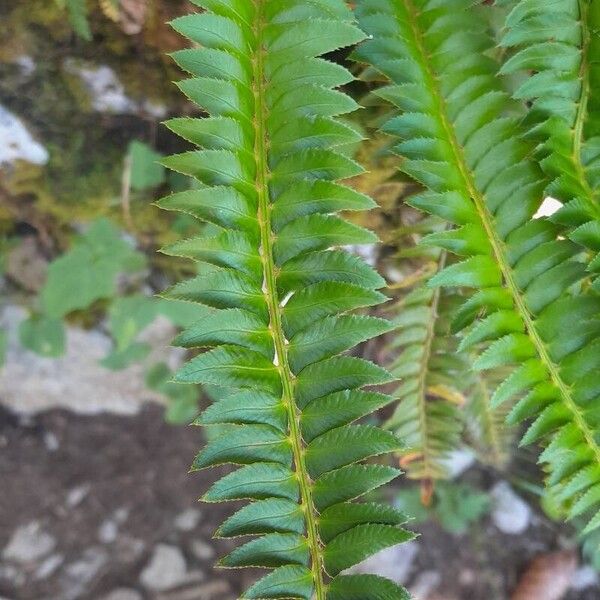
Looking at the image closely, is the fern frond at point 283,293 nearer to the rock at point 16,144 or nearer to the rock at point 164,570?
the rock at point 16,144

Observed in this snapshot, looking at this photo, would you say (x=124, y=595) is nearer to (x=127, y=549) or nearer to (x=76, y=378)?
(x=127, y=549)

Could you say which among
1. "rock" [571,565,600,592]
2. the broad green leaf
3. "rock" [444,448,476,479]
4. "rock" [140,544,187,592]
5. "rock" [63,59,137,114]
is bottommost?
"rock" [140,544,187,592]

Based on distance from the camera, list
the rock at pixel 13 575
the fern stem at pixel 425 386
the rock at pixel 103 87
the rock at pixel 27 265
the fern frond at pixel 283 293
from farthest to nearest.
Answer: the rock at pixel 13 575 < the rock at pixel 27 265 < the rock at pixel 103 87 < the fern stem at pixel 425 386 < the fern frond at pixel 283 293

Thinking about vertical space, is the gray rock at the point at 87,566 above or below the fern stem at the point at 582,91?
below

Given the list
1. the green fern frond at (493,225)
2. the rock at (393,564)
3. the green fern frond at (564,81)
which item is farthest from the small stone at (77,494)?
the green fern frond at (564,81)

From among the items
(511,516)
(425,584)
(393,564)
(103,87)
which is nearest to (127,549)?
(393,564)

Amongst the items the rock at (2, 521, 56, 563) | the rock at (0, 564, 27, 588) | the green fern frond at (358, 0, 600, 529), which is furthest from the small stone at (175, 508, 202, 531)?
the green fern frond at (358, 0, 600, 529)

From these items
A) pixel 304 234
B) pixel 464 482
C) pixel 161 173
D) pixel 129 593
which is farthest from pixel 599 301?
pixel 129 593

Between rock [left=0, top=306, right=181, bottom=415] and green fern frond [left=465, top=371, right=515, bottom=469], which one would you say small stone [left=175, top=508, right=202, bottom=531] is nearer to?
rock [left=0, top=306, right=181, bottom=415]
